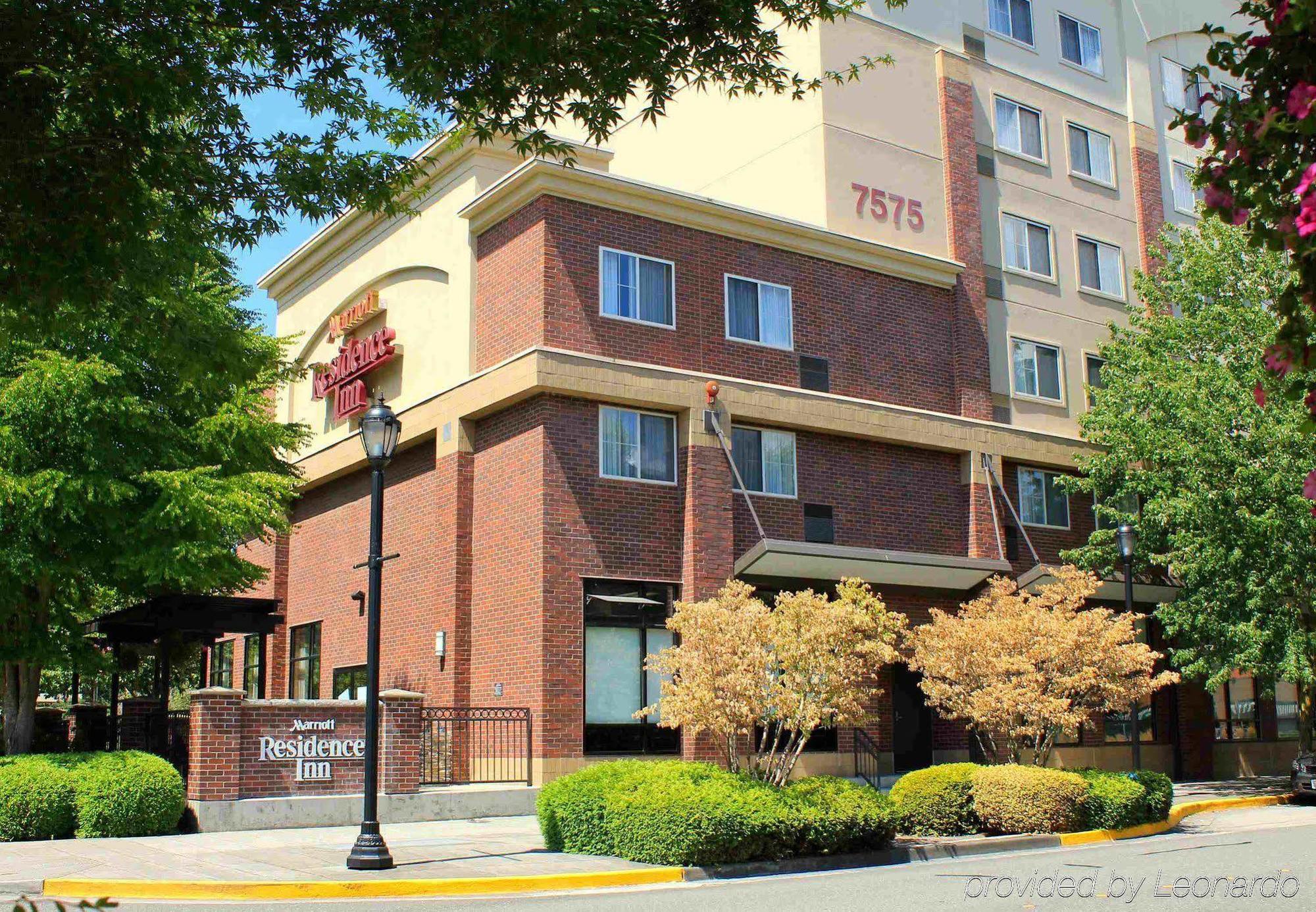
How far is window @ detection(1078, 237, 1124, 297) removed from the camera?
3331 centimetres

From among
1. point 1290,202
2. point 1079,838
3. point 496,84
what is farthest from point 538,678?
point 1290,202

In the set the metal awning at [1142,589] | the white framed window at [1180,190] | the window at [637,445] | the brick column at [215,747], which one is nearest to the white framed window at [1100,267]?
the white framed window at [1180,190]

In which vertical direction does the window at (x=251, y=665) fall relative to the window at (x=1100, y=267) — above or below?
below

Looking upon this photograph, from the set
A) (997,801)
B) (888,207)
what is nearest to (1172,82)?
(888,207)

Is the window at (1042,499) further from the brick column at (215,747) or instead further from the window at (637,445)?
the brick column at (215,747)

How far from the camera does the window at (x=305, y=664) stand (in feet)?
101

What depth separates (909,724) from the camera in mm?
27781

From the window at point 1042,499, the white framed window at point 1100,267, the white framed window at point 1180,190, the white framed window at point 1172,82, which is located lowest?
the window at point 1042,499

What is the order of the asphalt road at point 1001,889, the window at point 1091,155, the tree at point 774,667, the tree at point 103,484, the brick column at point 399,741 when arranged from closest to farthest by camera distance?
the asphalt road at point 1001,889 < the tree at point 774,667 < the tree at point 103,484 < the brick column at point 399,741 < the window at point 1091,155

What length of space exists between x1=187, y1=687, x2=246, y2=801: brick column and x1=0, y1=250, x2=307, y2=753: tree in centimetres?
280

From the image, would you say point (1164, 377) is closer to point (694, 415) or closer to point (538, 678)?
point (694, 415)

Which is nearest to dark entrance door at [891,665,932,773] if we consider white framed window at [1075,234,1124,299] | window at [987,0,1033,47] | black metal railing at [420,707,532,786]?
black metal railing at [420,707,532,786]

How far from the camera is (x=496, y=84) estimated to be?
34.0ft

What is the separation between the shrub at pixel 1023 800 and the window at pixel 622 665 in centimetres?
717
